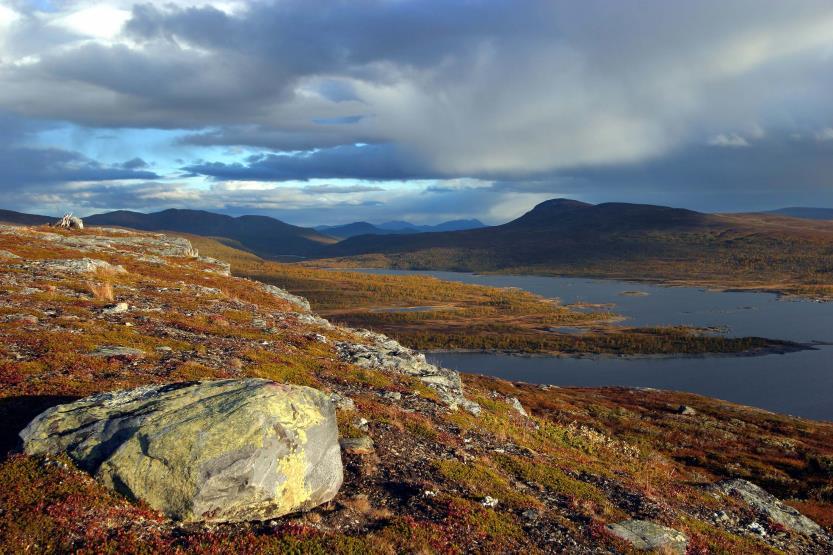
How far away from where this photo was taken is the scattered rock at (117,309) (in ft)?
113

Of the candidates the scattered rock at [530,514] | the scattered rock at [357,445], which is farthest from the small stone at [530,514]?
the scattered rock at [357,445]

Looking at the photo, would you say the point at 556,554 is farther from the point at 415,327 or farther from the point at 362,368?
the point at 415,327

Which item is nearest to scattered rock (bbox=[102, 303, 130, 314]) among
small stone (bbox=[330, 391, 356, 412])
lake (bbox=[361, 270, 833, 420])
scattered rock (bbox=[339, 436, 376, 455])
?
small stone (bbox=[330, 391, 356, 412])

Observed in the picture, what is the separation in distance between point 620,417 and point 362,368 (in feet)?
119

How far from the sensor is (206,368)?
24.9m

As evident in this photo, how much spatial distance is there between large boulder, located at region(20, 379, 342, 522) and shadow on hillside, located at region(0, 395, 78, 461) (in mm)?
1330

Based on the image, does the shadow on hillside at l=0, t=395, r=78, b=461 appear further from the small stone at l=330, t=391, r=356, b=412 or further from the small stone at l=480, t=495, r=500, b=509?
the small stone at l=480, t=495, r=500, b=509

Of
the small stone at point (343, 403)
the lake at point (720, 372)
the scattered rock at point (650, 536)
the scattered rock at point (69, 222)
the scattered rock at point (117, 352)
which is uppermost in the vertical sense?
the scattered rock at point (69, 222)

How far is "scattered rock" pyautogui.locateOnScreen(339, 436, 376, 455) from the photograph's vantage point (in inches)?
745

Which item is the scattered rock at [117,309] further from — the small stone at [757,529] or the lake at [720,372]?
the lake at [720,372]

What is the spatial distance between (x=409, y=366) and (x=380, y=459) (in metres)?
19.6

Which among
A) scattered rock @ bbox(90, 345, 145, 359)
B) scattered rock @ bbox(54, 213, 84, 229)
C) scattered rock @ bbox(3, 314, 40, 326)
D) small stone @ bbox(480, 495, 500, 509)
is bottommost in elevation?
small stone @ bbox(480, 495, 500, 509)

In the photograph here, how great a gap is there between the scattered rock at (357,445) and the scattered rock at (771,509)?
828 inches

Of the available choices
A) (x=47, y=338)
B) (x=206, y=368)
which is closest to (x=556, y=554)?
(x=206, y=368)
